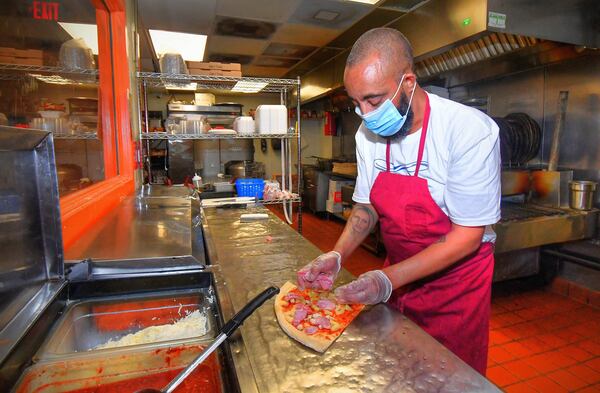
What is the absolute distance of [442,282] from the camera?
142 cm

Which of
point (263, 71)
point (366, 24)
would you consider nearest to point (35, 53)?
point (366, 24)

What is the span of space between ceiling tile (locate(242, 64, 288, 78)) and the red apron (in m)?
5.73

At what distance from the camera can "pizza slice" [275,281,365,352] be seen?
Answer: 0.96 meters

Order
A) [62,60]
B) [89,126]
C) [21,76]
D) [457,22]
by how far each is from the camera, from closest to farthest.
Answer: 1. [21,76]
2. [62,60]
3. [89,126]
4. [457,22]

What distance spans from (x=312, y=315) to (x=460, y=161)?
76cm

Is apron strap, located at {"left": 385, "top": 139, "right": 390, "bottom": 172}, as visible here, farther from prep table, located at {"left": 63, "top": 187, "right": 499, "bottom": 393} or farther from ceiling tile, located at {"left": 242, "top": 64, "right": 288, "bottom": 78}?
Result: ceiling tile, located at {"left": 242, "top": 64, "right": 288, "bottom": 78}

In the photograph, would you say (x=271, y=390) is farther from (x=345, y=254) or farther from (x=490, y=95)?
(x=490, y=95)

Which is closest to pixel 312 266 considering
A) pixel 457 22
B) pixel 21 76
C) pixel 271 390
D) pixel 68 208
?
pixel 271 390

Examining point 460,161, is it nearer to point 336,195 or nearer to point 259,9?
point 259,9

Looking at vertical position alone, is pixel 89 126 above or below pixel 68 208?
above

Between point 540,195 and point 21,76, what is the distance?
4002mm

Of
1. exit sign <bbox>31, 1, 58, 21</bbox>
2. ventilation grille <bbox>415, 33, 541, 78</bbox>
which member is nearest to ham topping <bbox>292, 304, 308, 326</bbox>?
exit sign <bbox>31, 1, 58, 21</bbox>

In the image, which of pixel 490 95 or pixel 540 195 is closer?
pixel 540 195

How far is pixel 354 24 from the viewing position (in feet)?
14.3
